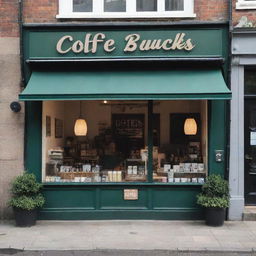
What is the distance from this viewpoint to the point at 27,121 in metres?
9.78

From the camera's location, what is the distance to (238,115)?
385 inches

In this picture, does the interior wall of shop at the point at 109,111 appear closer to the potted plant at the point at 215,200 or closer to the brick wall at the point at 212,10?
the potted plant at the point at 215,200

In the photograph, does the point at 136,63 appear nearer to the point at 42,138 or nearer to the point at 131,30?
the point at 131,30

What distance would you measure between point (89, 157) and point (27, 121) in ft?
5.41

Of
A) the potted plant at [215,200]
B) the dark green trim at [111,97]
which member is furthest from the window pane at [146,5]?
the potted plant at [215,200]

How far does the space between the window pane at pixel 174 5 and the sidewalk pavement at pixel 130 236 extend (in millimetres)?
4758

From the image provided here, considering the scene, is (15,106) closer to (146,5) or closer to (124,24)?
(124,24)

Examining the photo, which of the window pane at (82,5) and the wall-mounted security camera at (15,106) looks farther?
the window pane at (82,5)

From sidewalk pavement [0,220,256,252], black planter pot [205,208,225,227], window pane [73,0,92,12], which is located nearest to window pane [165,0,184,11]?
window pane [73,0,92,12]

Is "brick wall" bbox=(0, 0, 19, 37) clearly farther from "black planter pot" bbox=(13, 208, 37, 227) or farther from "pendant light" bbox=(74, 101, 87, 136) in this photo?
"black planter pot" bbox=(13, 208, 37, 227)

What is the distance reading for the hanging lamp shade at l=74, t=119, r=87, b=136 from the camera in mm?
10227

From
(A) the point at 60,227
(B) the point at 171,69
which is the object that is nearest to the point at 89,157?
(A) the point at 60,227

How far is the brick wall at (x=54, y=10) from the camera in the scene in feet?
32.1

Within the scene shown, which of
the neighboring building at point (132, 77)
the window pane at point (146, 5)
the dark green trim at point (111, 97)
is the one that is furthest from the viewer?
the window pane at point (146, 5)
